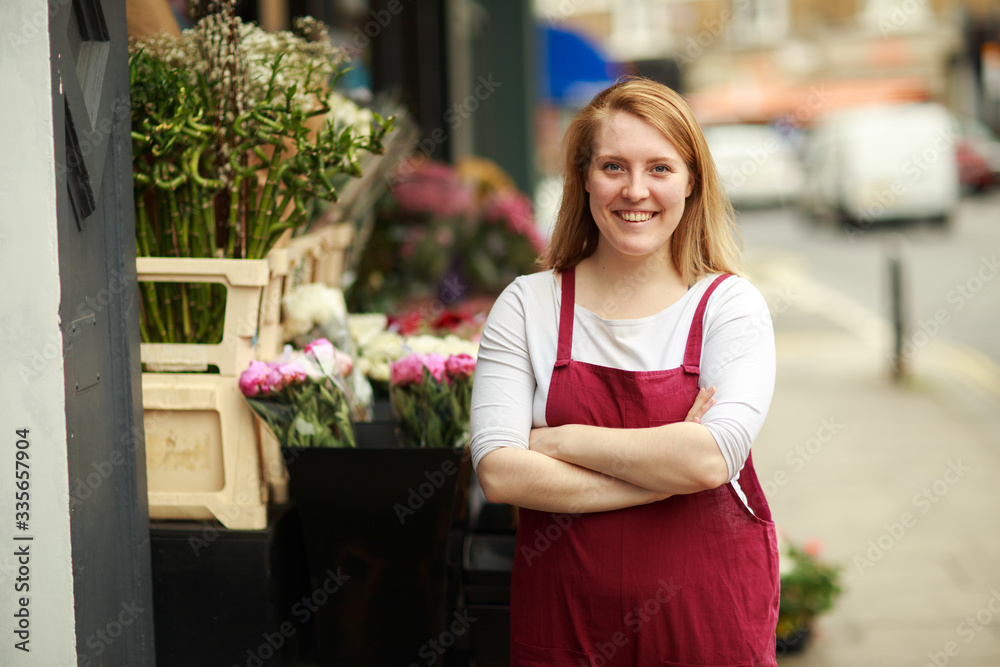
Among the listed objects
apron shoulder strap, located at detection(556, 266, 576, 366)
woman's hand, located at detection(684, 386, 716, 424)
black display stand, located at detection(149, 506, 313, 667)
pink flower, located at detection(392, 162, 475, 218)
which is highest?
pink flower, located at detection(392, 162, 475, 218)

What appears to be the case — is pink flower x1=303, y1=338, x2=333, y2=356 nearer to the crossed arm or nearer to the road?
the crossed arm

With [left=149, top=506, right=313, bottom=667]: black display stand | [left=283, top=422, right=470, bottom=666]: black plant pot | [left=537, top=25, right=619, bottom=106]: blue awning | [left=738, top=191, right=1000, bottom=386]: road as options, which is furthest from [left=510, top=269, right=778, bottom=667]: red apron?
[left=537, top=25, right=619, bottom=106]: blue awning

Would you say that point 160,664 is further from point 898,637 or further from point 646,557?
point 898,637

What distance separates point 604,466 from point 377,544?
0.74m

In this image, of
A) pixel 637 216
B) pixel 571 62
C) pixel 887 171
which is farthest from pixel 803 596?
pixel 887 171

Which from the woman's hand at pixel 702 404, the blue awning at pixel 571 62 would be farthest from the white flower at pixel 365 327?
the blue awning at pixel 571 62

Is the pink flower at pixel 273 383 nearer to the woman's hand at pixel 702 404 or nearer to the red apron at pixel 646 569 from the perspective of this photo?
the red apron at pixel 646 569

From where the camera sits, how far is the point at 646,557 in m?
1.90

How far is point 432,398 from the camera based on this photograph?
8.05 feet

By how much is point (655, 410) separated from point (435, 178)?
3852 millimetres

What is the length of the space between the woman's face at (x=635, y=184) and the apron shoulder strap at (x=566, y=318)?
142 mm

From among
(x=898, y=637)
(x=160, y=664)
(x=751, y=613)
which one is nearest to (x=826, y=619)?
(x=898, y=637)

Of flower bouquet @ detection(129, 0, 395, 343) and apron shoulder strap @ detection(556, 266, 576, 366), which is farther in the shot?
flower bouquet @ detection(129, 0, 395, 343)

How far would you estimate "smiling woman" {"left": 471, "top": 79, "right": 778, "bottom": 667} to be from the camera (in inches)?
73.6
